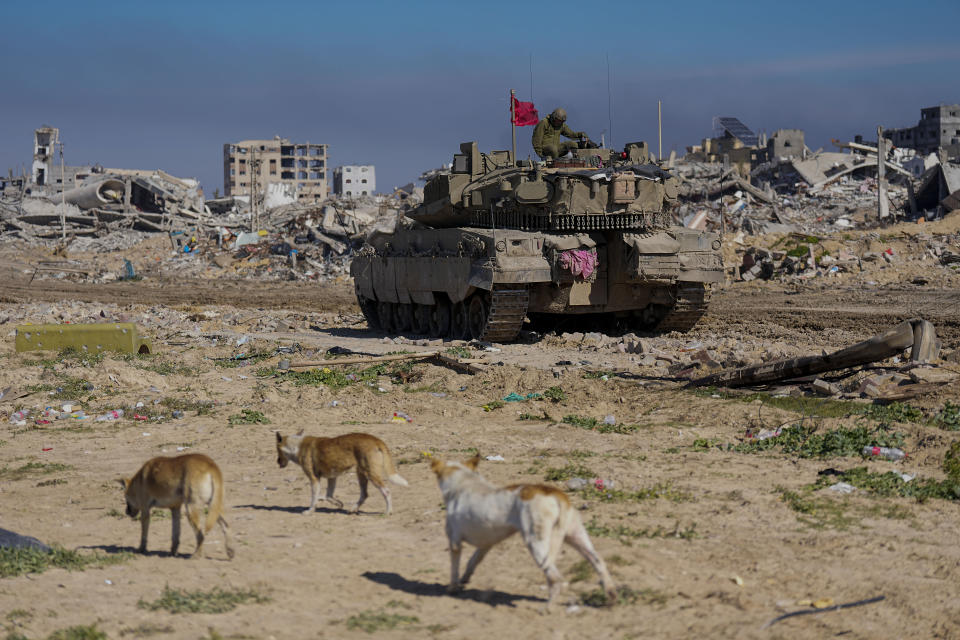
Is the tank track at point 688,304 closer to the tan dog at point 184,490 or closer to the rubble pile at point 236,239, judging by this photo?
the tan dog at point 184,490

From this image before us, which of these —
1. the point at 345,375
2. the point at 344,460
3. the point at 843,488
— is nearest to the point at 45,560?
the point at 344,460

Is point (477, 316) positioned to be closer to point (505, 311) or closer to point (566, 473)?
point (505, 311)

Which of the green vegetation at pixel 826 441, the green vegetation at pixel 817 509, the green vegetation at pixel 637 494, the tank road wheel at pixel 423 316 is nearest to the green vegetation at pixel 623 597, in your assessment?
the green vegetation at pixel 817 509

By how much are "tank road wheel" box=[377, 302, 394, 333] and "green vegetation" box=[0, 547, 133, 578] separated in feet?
52.6

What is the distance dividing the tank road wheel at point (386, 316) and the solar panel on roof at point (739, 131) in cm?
5904

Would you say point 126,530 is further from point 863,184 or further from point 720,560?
point 863,184

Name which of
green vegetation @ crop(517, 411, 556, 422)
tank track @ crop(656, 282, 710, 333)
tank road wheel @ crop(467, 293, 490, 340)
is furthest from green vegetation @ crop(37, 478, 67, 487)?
tank track @ crop(656, 282, 710, 333)

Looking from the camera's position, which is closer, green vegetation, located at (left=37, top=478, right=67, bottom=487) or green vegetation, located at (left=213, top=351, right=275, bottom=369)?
green vegetation, located at (left=37, top=478, right=67, bottom=487)

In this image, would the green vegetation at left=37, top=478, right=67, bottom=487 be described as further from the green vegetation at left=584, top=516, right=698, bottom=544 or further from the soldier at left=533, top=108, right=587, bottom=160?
the soldier at left=533, top=108, right=587, bottom=160

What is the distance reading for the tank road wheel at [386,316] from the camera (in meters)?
22.6

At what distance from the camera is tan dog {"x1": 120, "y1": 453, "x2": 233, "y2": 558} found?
636cm

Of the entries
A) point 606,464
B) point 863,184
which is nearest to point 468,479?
point 606,464

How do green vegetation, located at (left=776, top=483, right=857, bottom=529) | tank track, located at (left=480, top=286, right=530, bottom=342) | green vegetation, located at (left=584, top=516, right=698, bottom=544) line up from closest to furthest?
green vegetation, located at (left=584, top=516, right=698, bottom=544)
green vegetation, located at (left=776, top=483, right=857, bottom=529)
tank track, located at (left=480, top=286, right=530, bottom=342)

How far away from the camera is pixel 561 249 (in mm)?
17219
